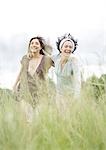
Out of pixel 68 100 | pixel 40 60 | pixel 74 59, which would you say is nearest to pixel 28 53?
pixel 40 60

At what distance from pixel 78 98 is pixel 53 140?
43.4 inches

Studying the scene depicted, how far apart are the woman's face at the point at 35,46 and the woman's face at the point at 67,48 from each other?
0.41 m

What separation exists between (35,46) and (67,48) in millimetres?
536

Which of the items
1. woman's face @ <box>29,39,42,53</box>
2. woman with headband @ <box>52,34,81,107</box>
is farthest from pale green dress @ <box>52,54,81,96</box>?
woman's face @ <box>29,39,42,53</box>

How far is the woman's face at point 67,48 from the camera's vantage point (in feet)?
26.5

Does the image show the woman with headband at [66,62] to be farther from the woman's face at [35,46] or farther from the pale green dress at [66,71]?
the woman's face at [35,46]

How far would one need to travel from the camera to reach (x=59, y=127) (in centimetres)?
454

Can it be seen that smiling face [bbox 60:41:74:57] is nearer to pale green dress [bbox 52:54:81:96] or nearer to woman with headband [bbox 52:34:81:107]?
woman with headband [bbox 52:34:81:107]

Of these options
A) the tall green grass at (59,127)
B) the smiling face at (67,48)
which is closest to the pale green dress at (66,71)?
the smiling face at (67,48)

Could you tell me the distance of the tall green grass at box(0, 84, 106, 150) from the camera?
404 centimetres

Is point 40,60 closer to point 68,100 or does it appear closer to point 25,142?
point 68,100

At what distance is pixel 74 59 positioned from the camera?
7590mm

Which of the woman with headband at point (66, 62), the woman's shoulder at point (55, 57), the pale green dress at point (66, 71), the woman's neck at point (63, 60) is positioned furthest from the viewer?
the woman's shoulder at point (55, 57)

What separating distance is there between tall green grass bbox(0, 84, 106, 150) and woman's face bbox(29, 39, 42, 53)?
310 centimetres
